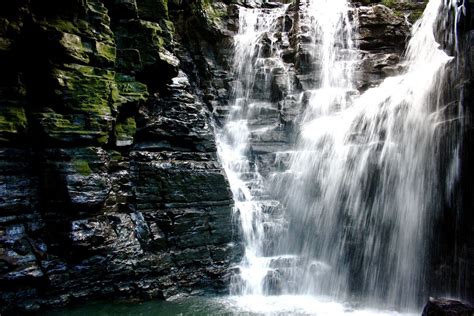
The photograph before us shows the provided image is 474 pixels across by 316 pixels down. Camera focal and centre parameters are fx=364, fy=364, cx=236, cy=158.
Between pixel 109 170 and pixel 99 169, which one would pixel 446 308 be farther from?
pixel 109 170

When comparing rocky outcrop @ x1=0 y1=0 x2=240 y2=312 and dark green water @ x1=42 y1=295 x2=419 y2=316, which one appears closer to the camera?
dark green water @ x1=42 y1=295 x2=419 y2=316

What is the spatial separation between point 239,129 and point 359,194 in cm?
633

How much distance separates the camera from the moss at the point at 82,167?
32.9 feet

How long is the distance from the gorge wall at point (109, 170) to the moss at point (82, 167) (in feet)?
0.09

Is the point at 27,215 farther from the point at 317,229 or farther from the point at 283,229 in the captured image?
the point at 317,229

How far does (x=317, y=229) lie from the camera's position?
12.1m

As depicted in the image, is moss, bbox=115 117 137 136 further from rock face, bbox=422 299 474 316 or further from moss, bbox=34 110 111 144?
rock face, bbox=422 299 474 316

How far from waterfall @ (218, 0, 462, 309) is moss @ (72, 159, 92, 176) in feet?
16.6

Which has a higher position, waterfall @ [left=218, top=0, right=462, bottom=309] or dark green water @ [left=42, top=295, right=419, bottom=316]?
waterfall @ [left=218, top=0, right=462, bottom=309]

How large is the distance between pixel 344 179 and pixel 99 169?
7.54 m

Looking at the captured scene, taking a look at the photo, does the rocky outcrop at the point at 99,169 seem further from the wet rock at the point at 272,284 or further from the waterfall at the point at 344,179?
the waterfall at the point at 344,179

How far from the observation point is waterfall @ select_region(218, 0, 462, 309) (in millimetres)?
9953

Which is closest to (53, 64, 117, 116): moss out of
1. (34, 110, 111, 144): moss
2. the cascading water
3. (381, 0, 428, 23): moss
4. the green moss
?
(34, 110, 111, 144): moss

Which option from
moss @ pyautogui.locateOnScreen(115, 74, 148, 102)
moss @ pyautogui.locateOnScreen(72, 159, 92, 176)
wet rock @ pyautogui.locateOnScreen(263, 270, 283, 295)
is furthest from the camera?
moss @ pyautogui.locateOnScreen(115, 74, 148, 102)
